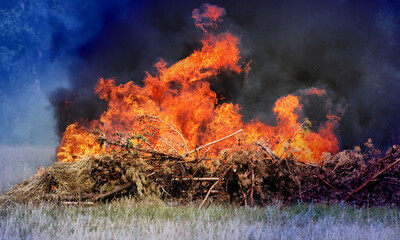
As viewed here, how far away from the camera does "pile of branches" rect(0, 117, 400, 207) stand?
4.77 m

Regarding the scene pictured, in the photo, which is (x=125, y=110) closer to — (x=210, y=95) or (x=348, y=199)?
(x=210, y=95)

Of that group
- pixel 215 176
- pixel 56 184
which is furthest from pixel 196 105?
pixel 56 184

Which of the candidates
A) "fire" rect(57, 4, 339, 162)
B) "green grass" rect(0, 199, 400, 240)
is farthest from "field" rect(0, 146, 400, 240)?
"fire" rect(57, 4, 339, 162)

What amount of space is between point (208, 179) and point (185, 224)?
1.61 metres

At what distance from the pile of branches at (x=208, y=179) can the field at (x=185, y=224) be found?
0.35m

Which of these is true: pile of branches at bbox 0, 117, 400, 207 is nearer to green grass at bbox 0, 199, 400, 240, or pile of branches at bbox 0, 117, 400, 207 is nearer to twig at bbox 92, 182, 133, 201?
twig at bbox 92, 182, 133, 201

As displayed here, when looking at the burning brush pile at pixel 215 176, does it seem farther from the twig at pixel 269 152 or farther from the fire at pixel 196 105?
the fire at pixel 196 105

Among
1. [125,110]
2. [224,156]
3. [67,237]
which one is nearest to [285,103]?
[125,110]

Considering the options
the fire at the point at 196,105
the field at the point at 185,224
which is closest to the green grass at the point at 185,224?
the field at the point at 185,224

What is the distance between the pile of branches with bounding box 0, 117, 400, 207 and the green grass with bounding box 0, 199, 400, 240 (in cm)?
39

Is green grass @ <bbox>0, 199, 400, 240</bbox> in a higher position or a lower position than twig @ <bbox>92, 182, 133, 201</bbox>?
lower

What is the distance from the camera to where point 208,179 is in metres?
5.01

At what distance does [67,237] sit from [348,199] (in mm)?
4060

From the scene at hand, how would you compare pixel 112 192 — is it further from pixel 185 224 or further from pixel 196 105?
pixel 196 105
